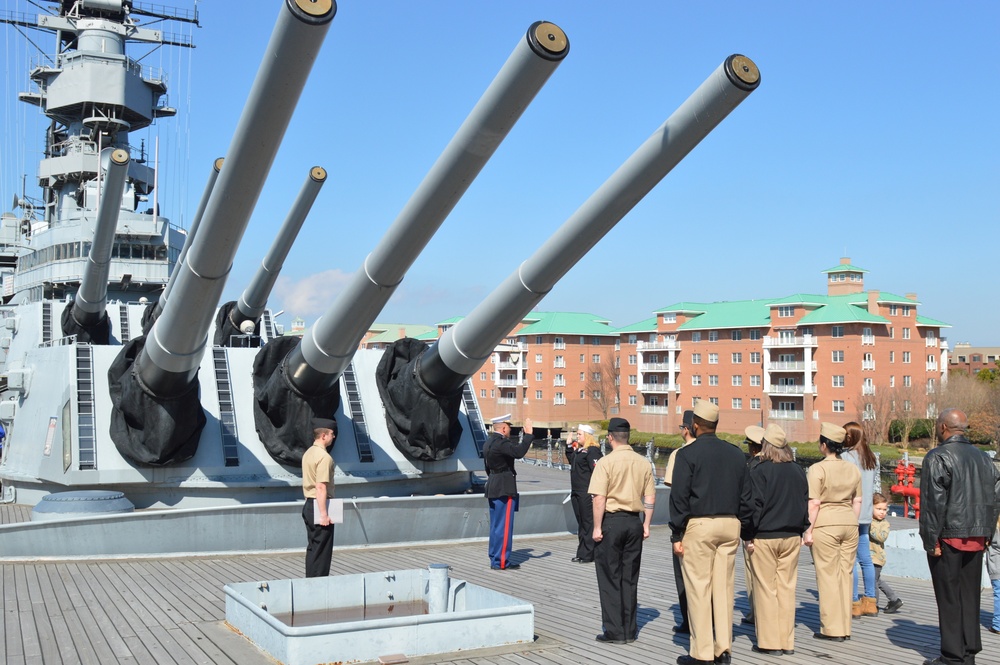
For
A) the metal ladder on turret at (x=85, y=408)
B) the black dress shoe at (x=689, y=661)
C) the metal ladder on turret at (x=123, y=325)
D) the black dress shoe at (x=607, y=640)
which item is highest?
the metal ladder on turret at (x=123, y=325)

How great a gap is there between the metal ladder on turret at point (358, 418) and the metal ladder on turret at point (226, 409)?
3.83 feet

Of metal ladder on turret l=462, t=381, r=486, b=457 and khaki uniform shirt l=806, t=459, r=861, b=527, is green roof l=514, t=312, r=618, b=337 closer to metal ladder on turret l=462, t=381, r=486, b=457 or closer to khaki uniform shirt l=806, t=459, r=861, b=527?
metal ladder on turret l=462, t=381, r=486, b=457

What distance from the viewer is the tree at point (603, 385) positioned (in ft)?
195

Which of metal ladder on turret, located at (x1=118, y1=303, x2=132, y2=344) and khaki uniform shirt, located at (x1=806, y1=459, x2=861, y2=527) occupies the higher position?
metal ladder on turret, located at (x1=118, y1=303, x2=132, y2=344)

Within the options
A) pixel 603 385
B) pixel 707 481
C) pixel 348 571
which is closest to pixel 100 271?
pixel 348 571

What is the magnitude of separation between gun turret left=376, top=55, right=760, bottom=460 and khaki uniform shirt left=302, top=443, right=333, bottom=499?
7.46 ft

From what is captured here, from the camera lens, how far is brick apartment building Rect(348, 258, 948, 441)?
152 feet

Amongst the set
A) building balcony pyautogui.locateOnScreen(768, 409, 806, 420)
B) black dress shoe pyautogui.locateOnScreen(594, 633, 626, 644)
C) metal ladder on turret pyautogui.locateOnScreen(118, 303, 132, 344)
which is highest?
metal ladder on turret pyautogui.locateOnScreen(118, 303, 132, 344)

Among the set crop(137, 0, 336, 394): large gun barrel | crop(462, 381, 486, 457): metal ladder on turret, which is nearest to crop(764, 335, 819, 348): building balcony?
crop(462, 381, 486, 457): metal ladder on turret

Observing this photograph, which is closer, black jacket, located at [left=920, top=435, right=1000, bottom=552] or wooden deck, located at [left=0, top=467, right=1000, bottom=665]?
black jacket, located at [left=920, top=435, right=1000, bottom=552]

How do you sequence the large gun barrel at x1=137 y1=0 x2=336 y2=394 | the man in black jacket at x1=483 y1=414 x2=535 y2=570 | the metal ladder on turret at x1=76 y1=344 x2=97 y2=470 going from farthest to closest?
the metal ladder on turret at x1=76 y1=344 x2=97 y2=470 < the man in black jacket at x1=483 y1=414 x2=535 y2=570 < the large gun barrel at x1=137 y1=0 x2=336 y2=394

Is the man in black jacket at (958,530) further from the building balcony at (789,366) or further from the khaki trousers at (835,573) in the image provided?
the building balcony at (789,366)

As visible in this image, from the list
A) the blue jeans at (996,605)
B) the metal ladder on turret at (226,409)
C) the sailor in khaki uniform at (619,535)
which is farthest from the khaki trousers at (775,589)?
the metal ladder on turret at (226,409)

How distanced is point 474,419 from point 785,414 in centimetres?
3931
